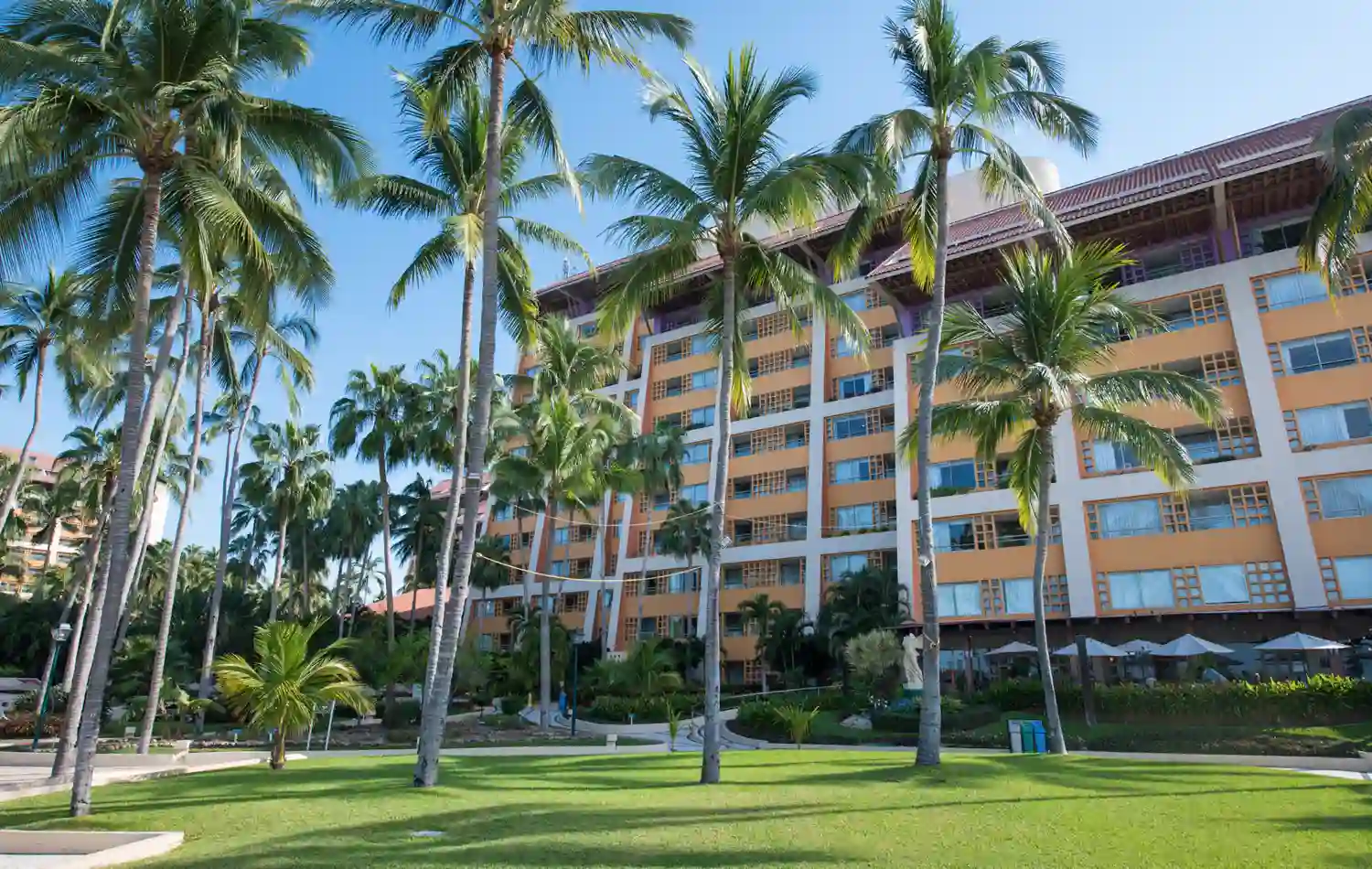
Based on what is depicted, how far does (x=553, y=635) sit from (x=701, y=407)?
20.4m

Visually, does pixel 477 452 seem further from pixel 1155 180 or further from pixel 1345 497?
pixel 1155 180

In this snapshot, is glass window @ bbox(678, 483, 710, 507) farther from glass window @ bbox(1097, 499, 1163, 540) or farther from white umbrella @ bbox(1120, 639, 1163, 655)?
white umbrella @ bbox(1120, 639, 1163, 655)

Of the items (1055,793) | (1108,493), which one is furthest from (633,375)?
(1055,793)

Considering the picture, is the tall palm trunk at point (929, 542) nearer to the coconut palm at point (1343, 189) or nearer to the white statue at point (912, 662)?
the coconut palm at point (1343, 189)

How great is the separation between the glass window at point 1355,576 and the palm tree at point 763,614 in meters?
23.4

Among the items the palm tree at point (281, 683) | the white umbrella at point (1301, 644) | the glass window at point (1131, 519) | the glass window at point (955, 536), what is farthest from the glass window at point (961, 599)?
the palm tree at point (281, 683)

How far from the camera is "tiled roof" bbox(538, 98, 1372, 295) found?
33906mm

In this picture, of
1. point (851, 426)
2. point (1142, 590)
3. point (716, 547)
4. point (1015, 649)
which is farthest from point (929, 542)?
point (851, 426)

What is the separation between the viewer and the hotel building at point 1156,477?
31.5 metres

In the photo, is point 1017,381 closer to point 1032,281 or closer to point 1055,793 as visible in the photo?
point 1032,281

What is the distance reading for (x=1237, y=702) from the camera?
2639 centimetres

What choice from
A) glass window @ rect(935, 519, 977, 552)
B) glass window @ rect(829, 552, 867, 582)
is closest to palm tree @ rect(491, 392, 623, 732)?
glass window @ rect(935, 519, 977, 552)

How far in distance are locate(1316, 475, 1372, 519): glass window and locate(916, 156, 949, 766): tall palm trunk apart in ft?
71.0

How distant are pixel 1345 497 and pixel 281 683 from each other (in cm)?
3440
